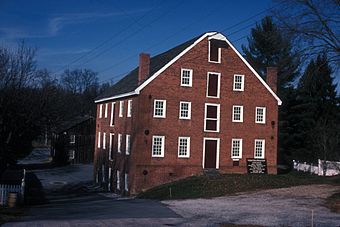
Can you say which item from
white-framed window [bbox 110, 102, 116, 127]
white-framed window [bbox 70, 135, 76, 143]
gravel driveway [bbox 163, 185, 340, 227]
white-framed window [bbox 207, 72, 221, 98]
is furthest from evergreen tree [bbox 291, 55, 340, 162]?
white-framed window [bbox 70, 135, 76, 143]

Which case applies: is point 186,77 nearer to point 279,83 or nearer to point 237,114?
point 237,114

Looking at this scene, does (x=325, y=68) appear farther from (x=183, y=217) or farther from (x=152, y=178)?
(x=152, y=178)

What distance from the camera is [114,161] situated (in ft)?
140

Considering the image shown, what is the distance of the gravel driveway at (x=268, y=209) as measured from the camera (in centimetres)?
1791

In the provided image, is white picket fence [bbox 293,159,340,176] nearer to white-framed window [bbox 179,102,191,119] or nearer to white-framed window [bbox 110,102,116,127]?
white-framed window [bbox 179,102,191,119]

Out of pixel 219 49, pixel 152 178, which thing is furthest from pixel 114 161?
pixel 219 49

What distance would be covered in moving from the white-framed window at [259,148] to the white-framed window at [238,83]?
4700 millimetres

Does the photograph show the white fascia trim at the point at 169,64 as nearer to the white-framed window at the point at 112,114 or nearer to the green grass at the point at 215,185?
the green grass at the point at 215,185

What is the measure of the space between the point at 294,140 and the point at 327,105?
5.96 m

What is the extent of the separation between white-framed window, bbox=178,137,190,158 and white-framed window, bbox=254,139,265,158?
6.24m

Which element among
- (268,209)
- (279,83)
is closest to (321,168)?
(279,83)

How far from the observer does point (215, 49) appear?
125 feet

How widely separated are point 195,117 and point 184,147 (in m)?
2.60

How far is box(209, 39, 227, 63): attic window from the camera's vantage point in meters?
37.8
